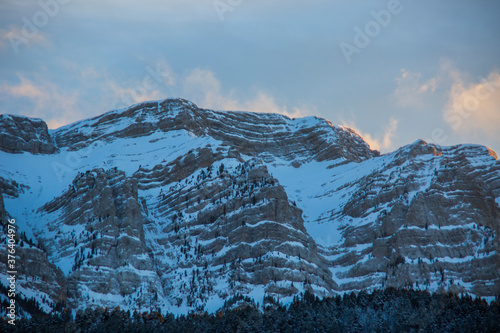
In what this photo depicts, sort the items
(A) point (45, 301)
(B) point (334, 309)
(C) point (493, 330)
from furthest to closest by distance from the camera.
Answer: (A) point (45, 301)
(B) point (334, 309)
(C) point (493, 330)

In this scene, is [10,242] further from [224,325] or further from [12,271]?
[224,325]

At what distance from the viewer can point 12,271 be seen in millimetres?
196000

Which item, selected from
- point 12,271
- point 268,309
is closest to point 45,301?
point 12,271

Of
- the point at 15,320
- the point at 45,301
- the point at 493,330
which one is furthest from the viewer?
the point at 45,301

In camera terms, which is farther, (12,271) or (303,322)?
(12,271)

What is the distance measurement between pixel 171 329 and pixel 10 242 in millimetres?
51755

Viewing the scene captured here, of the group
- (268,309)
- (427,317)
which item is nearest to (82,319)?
(268,309)

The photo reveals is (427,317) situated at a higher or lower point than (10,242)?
lower

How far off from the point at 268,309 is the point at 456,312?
138ft

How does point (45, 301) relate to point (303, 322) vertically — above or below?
above

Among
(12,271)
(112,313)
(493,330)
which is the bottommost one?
(493,330)

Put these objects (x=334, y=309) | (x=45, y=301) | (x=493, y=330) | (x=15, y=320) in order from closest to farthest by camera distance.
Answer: (x=493, y=330)
(x=15, y=320)
(x=334, y=309)
(x=45, y=301)

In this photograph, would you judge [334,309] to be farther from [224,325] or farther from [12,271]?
[12,271]

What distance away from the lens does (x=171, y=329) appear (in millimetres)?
170375
